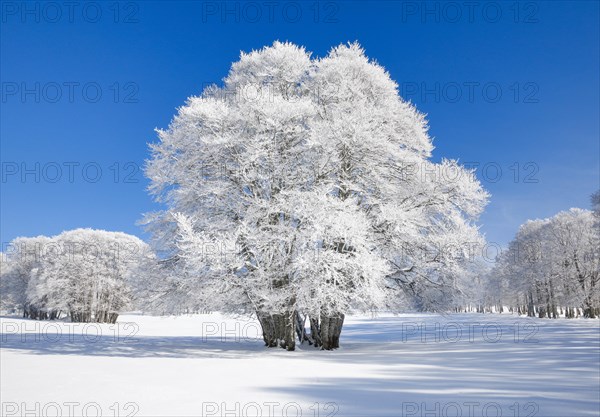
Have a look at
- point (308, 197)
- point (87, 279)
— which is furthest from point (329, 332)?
point (87, 279)

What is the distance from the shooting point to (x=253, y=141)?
17.8m

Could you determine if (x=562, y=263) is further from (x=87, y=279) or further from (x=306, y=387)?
(x=87, y=279)

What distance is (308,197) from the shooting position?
17.0m

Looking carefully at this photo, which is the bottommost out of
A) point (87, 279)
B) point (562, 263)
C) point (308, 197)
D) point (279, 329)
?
point (279, 329)

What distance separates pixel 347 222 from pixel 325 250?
1414mm

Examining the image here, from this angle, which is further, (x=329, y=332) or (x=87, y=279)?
(x=87, y=279)

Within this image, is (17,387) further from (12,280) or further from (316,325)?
(12,280)

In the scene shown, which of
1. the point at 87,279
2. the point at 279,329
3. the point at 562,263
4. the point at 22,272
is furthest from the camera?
the point at 22,272

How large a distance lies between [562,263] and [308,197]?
4943cm

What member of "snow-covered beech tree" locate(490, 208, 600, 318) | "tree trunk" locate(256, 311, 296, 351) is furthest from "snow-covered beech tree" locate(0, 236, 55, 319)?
"snow-covered beech tree" locate(490, 208, 600, 318)

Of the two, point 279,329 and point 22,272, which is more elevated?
point 22,272

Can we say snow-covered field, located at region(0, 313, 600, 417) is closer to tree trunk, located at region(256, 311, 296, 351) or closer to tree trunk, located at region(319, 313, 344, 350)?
tree trunk, located at region(256, 311, 296, 351)

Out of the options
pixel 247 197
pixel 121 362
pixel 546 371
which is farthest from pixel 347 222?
pixel 121 362

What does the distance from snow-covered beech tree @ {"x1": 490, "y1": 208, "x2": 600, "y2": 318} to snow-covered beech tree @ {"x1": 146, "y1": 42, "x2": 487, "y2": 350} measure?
35.7 m
